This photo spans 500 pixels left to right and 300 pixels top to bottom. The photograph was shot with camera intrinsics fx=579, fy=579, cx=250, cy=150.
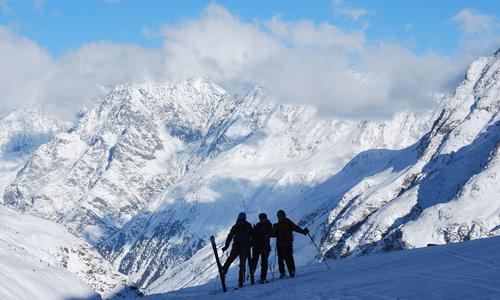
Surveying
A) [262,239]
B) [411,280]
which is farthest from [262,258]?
[411,280]

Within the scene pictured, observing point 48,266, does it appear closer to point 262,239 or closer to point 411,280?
point 262,239

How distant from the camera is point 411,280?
19172 millimetres

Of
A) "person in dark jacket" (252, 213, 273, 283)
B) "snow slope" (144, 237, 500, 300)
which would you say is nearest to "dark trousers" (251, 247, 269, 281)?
"person in dark jacket" (252, 213, 273, 283)

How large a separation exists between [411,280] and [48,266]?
23.1 metres

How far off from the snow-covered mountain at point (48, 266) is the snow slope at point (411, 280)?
1018 cm

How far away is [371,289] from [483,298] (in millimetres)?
4470

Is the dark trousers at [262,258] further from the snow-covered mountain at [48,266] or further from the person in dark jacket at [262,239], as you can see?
the snow-covered mountain at [48,266]

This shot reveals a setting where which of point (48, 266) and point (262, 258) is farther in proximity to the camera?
point (48, 266)

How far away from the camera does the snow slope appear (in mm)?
16719

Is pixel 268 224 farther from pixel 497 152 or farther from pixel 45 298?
pixel 497 152

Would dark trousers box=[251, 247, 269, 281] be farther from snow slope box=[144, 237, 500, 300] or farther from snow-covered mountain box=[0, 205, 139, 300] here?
snow-covered mountain box=[0, 205, 139, 300]

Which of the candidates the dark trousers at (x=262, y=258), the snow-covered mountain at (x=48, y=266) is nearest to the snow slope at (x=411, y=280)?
the dark trousers at (x=262, y=258)

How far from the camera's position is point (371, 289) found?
61.8ft

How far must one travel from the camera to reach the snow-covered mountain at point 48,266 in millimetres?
27147
